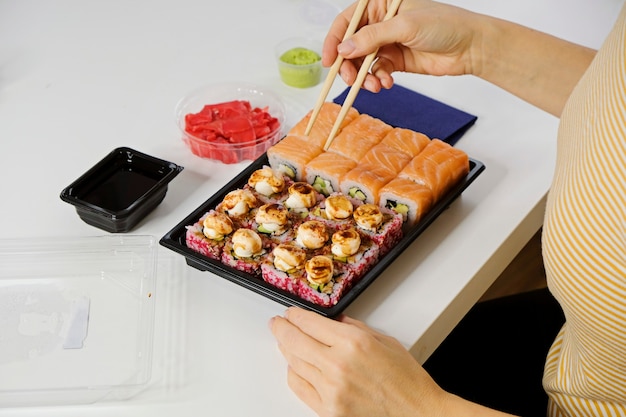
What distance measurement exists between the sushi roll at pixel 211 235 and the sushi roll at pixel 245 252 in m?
0.01

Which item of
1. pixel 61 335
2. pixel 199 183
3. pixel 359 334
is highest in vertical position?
pixel 359 334

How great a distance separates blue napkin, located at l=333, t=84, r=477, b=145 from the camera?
163cm

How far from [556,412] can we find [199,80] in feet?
3.62

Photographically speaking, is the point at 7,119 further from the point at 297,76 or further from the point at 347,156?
the point at 347,156

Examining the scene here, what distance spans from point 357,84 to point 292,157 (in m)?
0.19

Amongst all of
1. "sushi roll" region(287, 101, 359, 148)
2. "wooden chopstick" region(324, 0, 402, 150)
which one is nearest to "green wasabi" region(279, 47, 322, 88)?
"sushi roll" region(287, 101, 359, 148)

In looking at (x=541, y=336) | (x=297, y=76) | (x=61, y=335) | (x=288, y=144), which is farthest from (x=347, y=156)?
(x=61, y=335)

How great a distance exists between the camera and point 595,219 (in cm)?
91

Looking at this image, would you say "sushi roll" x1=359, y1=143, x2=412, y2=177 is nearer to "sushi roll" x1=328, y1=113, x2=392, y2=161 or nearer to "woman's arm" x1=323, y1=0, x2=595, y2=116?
"sushi roll" x1=328, y1=113, x2=392, y2=161

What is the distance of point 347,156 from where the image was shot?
4.78 ft

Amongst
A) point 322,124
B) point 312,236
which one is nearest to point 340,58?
point 322,124

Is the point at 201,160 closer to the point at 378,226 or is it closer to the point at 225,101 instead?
the point at 225,101

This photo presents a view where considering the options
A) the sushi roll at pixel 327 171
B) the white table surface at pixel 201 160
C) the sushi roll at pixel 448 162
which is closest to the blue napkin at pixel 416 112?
the white table surface at pixel 201 160

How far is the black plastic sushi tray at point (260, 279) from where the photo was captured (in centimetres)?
119
